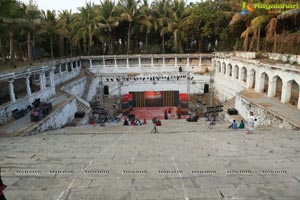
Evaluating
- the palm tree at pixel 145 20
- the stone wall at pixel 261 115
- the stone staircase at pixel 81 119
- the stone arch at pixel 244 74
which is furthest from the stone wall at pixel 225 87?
the stone staircase at pixel 81 119

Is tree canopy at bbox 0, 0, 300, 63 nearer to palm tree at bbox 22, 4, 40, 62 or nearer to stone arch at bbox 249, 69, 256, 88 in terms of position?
palm tree at bbox 22, 4, 40, 62

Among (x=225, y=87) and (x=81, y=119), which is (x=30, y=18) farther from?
(x=225, y=87)

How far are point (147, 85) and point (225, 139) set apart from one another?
25.8m

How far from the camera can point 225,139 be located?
12570mm

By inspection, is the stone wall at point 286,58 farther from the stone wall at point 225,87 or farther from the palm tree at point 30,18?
the palm tree at point 30,18

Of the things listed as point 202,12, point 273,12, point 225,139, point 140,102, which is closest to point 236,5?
point 202,12

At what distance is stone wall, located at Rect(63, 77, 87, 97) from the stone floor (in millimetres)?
16876

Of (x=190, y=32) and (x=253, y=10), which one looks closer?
(x=253, y=10)

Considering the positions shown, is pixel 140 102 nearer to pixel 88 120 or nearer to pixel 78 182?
pixel 88 120

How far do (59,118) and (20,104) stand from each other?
3.13m

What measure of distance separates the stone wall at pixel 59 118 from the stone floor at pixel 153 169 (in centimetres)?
373

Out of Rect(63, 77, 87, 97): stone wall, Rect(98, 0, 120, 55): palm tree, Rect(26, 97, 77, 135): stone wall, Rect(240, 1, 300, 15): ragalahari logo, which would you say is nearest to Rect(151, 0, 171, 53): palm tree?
Rect(98, 0, 120, 55): palm tree

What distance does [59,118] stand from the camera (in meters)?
19.6

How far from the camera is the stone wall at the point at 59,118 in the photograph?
16239 mm
